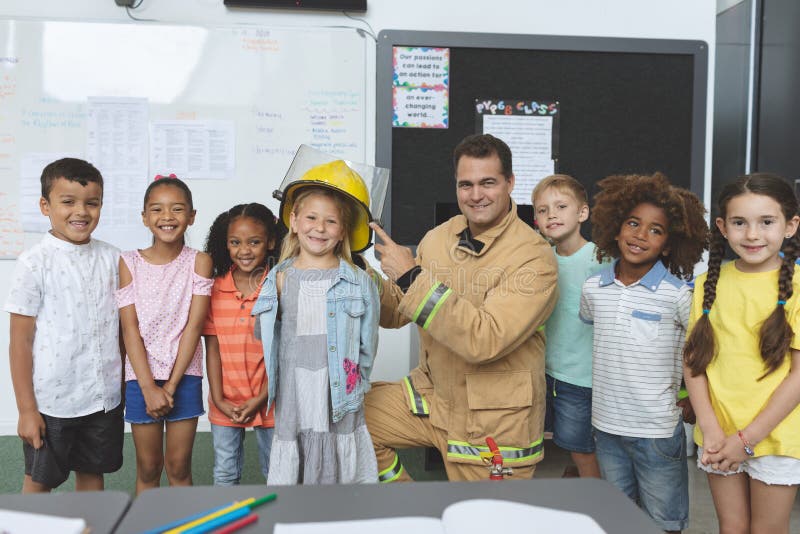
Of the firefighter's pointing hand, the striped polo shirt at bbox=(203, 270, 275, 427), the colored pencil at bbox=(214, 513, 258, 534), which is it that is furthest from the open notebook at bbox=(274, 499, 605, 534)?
the striped polo shirt at bbox=(203, 270, 275, 427)

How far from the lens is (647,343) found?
1643 millimetres

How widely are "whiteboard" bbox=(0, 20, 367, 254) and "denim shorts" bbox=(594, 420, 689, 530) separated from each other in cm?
186

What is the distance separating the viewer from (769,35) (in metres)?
3.11

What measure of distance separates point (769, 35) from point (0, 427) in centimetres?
423

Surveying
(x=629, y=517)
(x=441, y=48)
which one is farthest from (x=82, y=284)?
(x=441, y=48)

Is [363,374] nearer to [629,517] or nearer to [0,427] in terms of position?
[629,517]

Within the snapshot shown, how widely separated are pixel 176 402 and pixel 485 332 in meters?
0.96

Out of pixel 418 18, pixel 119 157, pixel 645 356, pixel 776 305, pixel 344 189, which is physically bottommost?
pixel 645 356

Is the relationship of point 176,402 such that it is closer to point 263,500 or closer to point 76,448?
point 76,448

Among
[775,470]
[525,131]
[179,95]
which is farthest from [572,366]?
[179,95]

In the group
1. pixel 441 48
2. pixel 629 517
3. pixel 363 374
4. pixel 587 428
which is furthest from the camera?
pixel 441 48

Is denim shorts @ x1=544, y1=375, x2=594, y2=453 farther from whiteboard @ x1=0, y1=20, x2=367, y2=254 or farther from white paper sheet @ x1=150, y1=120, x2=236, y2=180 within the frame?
white paper sheet @ x1=150, y1=120, x2=236, y2=180

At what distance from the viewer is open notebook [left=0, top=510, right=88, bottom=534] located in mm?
706

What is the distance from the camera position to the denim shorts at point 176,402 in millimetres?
1839
